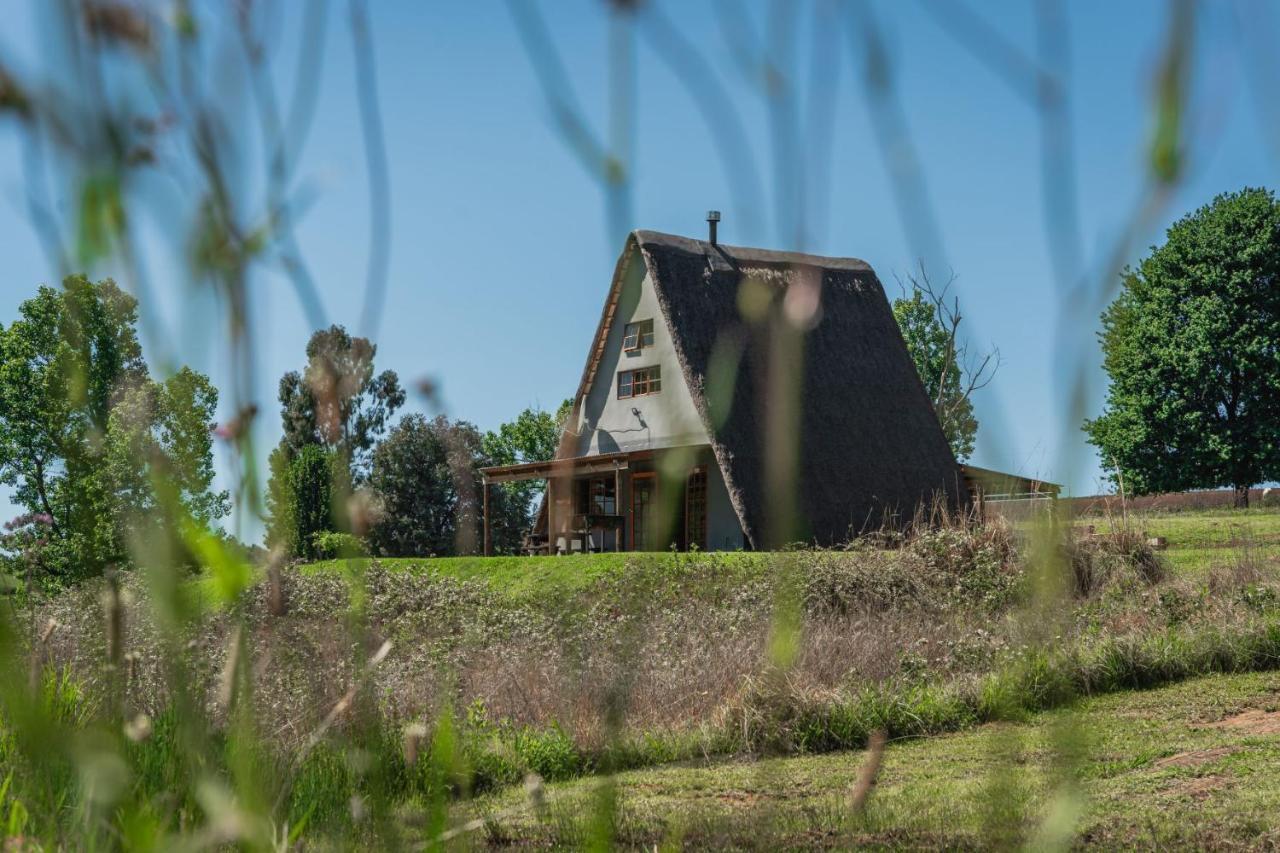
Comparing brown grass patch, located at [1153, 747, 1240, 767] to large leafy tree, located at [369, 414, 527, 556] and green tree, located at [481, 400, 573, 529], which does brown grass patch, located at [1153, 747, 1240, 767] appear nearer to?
large leafy tree, located at [369, 414, 527, 556]

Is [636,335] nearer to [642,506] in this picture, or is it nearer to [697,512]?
[642,506]

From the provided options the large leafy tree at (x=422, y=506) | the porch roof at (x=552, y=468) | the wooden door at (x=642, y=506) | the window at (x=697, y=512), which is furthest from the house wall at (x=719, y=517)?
the large leafy tree at (x=422, y=506)

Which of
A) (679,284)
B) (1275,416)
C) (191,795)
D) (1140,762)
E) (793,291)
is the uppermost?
(679,284)

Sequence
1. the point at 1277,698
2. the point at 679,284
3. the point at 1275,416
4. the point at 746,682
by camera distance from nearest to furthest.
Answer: the point at 746,682, the point at 1277,698, the point at 679,284, the point at 1275,416

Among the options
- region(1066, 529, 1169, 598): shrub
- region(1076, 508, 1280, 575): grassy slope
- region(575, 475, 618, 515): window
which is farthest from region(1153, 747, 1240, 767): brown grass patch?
region(575, 475, 618, 515): window

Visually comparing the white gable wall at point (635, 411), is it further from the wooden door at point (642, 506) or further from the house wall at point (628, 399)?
the wooden door at point (642, 506)

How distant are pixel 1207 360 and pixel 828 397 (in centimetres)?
1256

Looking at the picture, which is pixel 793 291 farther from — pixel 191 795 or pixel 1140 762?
pixel 1140 762

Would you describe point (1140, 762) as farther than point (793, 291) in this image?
Yes

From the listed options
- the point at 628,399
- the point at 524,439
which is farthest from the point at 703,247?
the point at 524,439

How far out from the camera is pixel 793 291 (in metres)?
0.98

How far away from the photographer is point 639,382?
68.3 feet

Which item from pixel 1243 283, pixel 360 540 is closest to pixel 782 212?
pixel 360 540

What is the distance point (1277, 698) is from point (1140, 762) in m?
2.42
